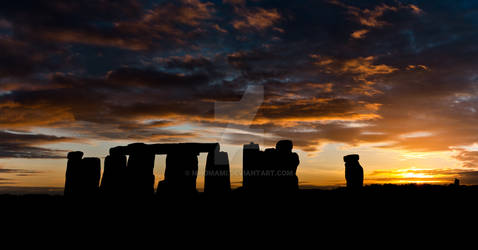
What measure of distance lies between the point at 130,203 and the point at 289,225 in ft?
28.0

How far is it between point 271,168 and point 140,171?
6.39 metres

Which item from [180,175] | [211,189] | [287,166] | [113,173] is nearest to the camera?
[287,166]

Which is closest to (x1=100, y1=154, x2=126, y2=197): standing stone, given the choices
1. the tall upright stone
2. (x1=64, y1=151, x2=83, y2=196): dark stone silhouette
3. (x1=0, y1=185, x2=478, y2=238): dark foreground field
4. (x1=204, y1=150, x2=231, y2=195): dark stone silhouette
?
the tall upright stone

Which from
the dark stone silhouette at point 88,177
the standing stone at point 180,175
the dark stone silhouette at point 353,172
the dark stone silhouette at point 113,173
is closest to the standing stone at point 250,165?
the standing stone at point 180,175

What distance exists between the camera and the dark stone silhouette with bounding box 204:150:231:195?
18609 millimetres

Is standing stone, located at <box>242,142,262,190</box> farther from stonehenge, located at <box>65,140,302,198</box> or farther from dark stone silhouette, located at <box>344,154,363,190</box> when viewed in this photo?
dark stone silhouette, located at <box>344,154,363,190</box>

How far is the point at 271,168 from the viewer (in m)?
17.9

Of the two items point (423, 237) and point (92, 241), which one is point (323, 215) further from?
point (92, 241)

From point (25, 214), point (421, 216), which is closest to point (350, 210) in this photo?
point (421, 216)

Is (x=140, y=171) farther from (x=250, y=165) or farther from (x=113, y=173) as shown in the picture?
(x=250, y=165)

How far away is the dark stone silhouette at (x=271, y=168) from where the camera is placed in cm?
1764

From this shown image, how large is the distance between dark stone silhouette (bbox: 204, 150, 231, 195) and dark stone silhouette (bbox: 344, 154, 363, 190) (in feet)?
28.3

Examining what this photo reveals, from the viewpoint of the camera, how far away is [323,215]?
14.6 metres

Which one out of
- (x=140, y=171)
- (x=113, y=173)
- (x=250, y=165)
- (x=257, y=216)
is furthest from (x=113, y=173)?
(x=257, y=216)
